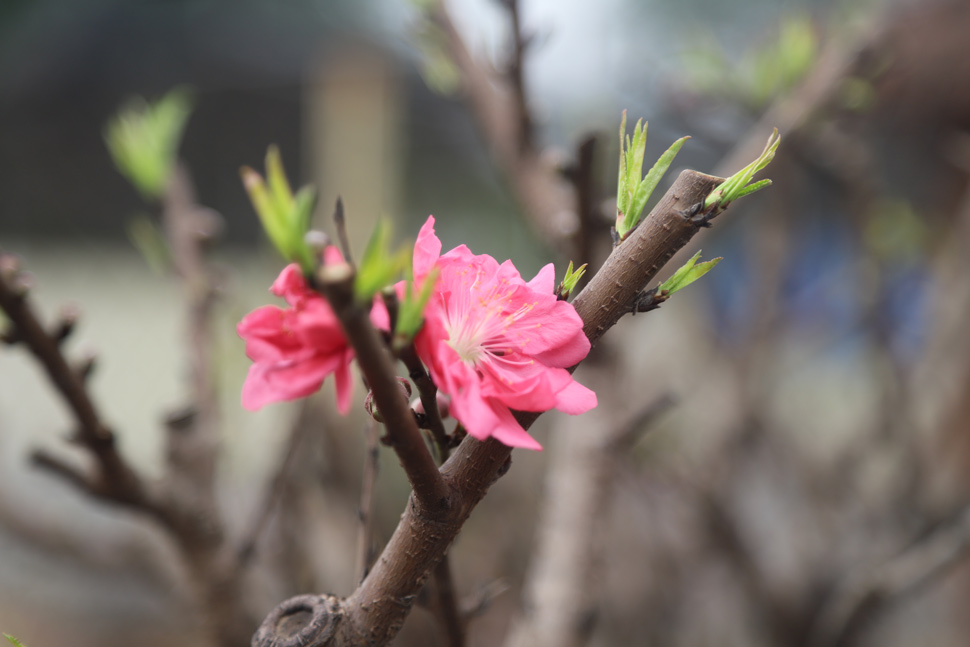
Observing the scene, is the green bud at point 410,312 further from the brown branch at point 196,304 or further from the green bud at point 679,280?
the brown branch at point 196,304

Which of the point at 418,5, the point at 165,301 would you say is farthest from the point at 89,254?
the point at 418,5

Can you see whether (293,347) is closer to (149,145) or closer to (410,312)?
(410,312)

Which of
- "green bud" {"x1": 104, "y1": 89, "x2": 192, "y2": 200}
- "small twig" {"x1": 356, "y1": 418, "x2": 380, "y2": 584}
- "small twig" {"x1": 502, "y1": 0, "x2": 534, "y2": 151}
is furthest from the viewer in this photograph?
"green bud" {"x1": 104, "y1": 89, "x2": 192, "y2": 200}

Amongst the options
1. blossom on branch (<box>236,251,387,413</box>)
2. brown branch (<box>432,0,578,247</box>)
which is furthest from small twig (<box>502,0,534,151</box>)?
blossom on branch (<box>236,251,387,413</box>)

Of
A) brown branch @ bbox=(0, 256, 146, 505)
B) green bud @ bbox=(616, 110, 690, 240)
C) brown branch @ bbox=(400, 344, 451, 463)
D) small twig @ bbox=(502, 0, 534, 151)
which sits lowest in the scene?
brown branch @ bbox=(400, 344, 451, 463)

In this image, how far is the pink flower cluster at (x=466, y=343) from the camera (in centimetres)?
30

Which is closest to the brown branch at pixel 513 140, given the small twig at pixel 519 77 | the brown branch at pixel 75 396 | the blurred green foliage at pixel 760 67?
the small twig at pixel 519 77

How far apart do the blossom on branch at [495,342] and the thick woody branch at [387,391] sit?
0.08ft

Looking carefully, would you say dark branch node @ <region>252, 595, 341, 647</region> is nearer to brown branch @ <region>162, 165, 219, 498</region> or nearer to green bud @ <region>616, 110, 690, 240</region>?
green bud @ <region>616, 110, 690, 240</region>

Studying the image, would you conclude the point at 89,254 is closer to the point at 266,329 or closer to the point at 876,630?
the point at 266,329

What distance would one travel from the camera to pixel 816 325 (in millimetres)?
1997

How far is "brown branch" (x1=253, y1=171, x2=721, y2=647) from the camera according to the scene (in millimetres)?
347

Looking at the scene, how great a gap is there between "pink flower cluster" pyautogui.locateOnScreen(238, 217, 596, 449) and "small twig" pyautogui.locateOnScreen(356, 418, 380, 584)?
12cm

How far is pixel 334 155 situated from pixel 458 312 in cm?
147
